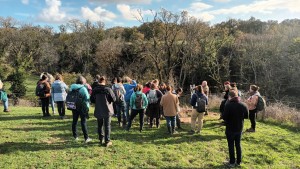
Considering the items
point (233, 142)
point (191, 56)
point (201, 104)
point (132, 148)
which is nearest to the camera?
point (233, 142)

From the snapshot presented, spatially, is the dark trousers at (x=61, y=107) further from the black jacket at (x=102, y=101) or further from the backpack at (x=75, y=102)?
the black jacket at (x=102, y=101)

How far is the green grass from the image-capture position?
690 cm

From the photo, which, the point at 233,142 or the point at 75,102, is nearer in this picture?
the point at 233,142

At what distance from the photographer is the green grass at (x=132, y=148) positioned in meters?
6.90

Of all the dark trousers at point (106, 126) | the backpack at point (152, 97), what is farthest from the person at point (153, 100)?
the dark trousers at point (106, 126)

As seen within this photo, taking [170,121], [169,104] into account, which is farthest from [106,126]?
[170,121]

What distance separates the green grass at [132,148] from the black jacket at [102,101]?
104 centimetres

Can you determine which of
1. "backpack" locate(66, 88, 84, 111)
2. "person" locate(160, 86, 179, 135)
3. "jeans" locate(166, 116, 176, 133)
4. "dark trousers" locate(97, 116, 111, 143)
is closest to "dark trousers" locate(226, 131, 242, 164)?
"person" locate(160, 86, 179, 135)

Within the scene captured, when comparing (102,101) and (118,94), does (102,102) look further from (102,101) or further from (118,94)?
(118,94)

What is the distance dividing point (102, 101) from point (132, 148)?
171 cm

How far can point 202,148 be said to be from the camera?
8578 millimetres

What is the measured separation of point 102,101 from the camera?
7.62 meters

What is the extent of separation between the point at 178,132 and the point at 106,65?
31357 millimetres

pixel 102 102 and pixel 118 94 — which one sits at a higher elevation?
pixel 118 94
